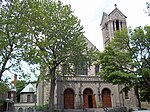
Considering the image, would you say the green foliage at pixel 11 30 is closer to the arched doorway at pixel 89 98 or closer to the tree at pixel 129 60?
the tree at pixel 129 60

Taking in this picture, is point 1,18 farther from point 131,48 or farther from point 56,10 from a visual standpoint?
point 131,48

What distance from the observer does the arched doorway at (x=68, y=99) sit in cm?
3541

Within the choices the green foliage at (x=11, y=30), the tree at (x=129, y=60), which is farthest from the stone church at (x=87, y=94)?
Answer: the green foliage at (x=11, y=30)

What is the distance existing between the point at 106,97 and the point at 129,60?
13.7 meters

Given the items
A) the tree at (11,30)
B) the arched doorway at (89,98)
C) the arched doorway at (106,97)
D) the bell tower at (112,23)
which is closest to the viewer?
the tree at (11,30)

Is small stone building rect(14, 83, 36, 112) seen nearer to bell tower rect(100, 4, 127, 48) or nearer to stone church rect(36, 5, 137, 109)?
Result: stone church rect(36, 5, 137, 109)

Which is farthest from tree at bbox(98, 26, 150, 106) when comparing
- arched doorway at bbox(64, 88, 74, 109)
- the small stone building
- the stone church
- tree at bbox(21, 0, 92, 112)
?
the small stone building

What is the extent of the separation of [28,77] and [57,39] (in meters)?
7.11

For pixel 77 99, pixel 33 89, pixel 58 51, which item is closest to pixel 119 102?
pixel 77 99

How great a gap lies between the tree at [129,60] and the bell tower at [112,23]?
52.6 ft

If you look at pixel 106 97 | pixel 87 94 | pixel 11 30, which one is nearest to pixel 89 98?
pixel 87 94

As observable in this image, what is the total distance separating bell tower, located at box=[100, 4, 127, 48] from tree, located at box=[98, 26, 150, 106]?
16.0 meters

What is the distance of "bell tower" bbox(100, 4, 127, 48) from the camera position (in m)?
44.4

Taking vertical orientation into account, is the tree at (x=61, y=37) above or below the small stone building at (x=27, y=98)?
above
